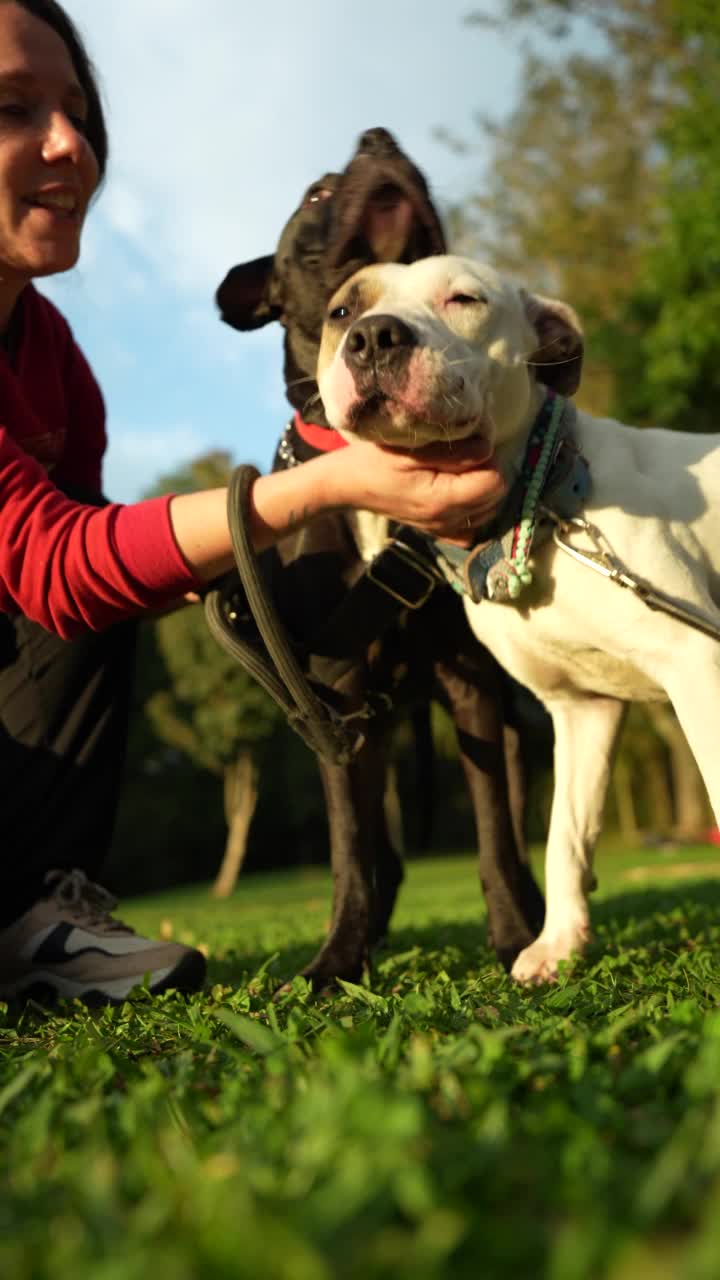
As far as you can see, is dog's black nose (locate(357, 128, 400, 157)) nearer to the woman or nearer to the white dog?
the white dog

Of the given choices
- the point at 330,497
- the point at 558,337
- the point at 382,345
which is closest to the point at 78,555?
the point at 330,497

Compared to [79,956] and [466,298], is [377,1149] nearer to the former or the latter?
[79,956]

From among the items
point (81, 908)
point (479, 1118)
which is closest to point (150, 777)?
point (81, 908)

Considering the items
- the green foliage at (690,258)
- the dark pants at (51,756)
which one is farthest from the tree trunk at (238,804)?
the dark pants at (51,756)

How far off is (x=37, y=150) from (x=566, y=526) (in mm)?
1667

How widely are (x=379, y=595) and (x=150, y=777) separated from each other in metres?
26.7

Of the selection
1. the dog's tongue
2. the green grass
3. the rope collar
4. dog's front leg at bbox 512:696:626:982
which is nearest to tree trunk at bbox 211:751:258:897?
dog's front leg at bbox 512:696:626:982

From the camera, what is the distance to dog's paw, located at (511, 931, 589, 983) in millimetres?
2659

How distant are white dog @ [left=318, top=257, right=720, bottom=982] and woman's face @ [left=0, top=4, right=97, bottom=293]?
0.77 metres

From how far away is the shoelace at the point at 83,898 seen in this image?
2975 mm

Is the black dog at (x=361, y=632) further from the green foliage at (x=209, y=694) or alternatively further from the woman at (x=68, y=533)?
the green foliage at (x=209, y=694)

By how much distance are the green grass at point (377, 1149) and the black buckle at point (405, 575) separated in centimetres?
125

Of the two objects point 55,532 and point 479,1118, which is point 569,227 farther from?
point 479,1118

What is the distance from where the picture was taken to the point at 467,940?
13.1 feet
